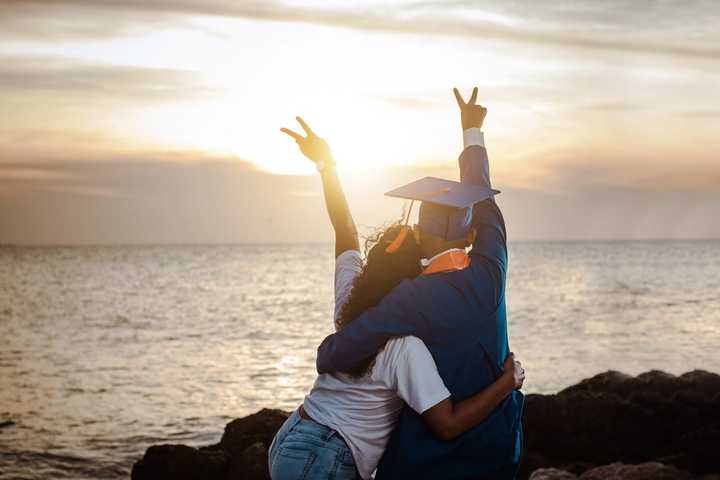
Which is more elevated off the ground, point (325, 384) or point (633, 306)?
point (325, 384)

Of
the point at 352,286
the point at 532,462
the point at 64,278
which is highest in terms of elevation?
the point at 352,286

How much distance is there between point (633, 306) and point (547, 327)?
13044 millimetres

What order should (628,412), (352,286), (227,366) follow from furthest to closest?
1. (227,366)
2. (628,412)
3. (352,286)

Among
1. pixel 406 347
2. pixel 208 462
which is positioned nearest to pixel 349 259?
pixel 406 347

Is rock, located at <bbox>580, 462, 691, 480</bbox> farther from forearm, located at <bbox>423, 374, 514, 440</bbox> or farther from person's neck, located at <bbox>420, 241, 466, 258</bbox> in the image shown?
person's neck, located at <bbox>420, 241, 466, 258</bbox>

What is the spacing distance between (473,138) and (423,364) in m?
1.17

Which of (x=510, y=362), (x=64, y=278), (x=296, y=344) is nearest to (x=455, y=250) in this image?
(x=510, y=362)

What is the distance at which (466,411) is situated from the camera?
137 inches

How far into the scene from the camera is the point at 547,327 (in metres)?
32.7

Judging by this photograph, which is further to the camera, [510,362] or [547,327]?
[547,327]

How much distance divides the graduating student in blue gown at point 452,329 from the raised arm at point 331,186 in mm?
587

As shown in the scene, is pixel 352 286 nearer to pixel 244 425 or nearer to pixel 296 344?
pixel 244 425

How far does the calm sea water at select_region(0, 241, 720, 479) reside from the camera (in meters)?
15.8

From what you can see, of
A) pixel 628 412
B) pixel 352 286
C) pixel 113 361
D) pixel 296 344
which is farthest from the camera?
pixel 296 344
